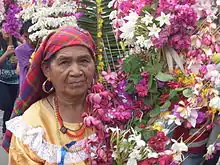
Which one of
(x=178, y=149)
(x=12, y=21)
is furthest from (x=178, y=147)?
(x=12, y=21)

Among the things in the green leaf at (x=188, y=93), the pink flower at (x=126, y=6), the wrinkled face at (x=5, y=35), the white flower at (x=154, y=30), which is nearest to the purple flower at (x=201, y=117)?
the green leaf at (x=188, y=93)

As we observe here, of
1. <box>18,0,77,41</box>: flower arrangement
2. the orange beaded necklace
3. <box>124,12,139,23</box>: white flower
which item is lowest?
the orange beaded necklace

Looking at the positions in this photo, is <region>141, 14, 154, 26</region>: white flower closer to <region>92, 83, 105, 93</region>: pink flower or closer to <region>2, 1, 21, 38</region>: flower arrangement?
<region>92, 83, 105, 93</region>: pink flower

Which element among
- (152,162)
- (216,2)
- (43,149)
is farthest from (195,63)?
(43,149)

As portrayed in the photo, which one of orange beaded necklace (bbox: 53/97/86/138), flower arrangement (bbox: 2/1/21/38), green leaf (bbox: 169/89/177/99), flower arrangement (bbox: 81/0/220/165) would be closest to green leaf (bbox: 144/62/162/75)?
flower arrangement (bbox: 81/0/220/165)

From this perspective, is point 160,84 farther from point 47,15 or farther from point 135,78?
point 47,15

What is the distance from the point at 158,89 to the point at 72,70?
1.48 feet

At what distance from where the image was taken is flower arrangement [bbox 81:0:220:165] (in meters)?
2.28

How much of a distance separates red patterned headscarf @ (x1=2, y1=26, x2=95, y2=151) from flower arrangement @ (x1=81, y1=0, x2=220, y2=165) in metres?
0.21

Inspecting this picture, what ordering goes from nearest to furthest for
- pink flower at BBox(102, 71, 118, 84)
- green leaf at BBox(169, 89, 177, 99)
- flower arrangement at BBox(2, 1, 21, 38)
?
green leaf at BBox(169, 89, 177, 99)
pink flower at BBox(102, 71, 118, 84)
flower arrangement at BBox(2, 1, 21, 38)

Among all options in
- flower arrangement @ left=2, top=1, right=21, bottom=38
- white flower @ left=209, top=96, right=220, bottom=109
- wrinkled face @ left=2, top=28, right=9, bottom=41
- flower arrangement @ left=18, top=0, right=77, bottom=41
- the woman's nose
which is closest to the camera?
white flower @ left=209, top=96, right=220, bottom=109

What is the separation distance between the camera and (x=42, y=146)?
2.51m

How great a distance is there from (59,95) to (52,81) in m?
0.10

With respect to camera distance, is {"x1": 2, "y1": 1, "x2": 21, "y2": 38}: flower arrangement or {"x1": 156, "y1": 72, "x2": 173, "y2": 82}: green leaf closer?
{"x1": 156, "y1": 72, "x2": 173, "y2": 82}: green leaf
